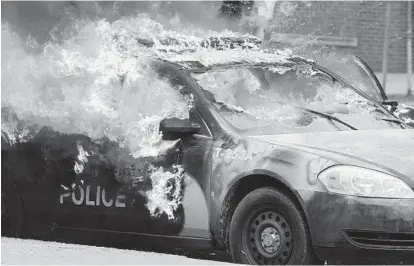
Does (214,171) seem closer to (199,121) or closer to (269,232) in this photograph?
(199,121)

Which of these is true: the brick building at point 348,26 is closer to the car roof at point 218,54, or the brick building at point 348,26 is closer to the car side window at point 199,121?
the car roof at point 218,54

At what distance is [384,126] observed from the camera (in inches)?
314

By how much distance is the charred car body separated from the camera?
21.7ft

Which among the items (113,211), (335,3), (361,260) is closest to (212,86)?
(113,211)

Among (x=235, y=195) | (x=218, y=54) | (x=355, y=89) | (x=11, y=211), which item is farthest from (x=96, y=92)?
(x=355, y=89)

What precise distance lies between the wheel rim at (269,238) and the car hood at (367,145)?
49cm

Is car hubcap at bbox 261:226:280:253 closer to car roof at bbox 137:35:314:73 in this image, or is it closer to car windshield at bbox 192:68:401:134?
car windshield at bbox 192:68:401:134

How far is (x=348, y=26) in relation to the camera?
51.6ft

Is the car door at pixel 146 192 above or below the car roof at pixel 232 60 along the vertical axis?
below

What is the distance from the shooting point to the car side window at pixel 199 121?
24.2 ft

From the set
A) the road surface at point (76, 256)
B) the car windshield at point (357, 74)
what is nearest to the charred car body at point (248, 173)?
the road surface at point (76, 256)

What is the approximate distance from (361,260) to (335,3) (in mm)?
9672

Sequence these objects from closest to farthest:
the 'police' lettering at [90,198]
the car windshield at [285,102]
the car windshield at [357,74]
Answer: the car windshield at [285,102]
the 'police' lettering at [90,198]
the car windshield at [357,74]

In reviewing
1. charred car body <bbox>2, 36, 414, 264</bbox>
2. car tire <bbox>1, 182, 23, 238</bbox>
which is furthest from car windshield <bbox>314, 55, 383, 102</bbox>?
car tire <bbox>1, 182, 23, 238</bbox>
